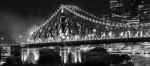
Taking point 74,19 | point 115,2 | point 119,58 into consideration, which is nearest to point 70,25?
point 74,19

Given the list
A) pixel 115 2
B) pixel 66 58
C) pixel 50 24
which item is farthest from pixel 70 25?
pixel 115 2

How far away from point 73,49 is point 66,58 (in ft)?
11.3

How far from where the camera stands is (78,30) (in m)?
65.7

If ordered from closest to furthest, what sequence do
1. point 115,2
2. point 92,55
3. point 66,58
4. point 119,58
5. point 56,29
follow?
point 92,55 < point 119,58 < point 66,58 < point 56,29 < point 115,2

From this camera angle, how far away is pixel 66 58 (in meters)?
55.1

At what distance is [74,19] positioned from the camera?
2621 inches

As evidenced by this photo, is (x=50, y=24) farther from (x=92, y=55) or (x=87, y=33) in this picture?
(x=92, y=55)

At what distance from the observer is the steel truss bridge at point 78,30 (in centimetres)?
5856

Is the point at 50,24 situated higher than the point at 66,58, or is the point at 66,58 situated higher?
the point at 50,24

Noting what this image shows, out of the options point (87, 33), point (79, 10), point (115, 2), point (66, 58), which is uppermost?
point (115, 2)

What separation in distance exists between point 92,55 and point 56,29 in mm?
28721

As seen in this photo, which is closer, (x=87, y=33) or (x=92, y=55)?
(x=92, y=55)

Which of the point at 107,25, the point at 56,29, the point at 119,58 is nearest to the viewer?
the point at 119,58

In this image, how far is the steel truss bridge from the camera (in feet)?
192
